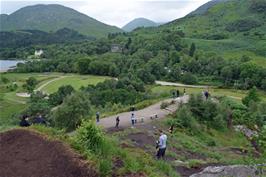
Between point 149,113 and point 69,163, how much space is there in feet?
72.8

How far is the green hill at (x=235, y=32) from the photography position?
133 meters

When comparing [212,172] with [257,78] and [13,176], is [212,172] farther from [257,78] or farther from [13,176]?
[257,78]

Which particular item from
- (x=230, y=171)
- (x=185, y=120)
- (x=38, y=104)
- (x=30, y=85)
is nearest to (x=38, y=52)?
(x=30, y=85)

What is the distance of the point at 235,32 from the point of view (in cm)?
16338

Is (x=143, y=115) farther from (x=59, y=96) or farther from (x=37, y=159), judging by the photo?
(x=59, y=96)

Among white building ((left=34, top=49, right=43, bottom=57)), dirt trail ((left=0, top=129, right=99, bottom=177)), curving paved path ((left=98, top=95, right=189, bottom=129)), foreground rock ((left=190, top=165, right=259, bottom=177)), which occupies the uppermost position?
dirt trail ((left=0, top=129, right=99, bottom=177))

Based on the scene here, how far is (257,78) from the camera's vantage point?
8850 cm

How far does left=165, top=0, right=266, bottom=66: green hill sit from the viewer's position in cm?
13262

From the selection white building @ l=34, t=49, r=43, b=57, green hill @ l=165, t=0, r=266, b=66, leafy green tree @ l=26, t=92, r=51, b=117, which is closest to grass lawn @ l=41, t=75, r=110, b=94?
leafy green tree @ l=26, t=92, r=51, b=117

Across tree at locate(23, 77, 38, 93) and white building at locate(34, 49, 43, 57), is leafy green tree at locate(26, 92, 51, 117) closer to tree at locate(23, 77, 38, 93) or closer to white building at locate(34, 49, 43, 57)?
tree at locate(23, 77, 38, 93)

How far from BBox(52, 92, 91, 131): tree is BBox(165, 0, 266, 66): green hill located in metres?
81.8

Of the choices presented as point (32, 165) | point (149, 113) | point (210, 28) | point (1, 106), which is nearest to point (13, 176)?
point (32, 165)

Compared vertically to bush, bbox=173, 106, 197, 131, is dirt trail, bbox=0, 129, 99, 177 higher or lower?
higher

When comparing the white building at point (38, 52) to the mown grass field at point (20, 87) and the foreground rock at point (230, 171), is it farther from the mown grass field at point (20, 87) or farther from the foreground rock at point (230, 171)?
the foreground rock at point (230, 171)
